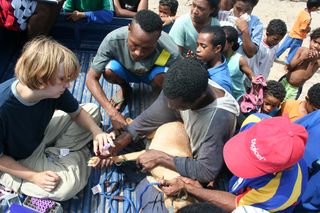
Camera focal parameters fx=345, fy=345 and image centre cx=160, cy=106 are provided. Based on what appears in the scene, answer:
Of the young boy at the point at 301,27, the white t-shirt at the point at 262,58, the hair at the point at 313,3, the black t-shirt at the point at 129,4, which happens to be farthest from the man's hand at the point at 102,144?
Result: the hair at the point at 313,3

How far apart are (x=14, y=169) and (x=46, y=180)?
22 centimetres

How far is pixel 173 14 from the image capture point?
454 cm

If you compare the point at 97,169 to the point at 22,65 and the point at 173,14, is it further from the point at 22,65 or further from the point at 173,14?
the point at 173,14

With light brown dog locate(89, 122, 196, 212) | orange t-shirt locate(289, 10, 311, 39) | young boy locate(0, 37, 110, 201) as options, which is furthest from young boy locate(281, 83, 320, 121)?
orange t-shirt locate(289, 10, 311, 39)

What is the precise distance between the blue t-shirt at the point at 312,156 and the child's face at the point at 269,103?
2.56 feet

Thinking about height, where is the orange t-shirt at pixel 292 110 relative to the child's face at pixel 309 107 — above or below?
below

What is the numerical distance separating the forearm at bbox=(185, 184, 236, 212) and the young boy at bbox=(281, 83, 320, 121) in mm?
1121

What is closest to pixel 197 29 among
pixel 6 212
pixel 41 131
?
pixel 41 131

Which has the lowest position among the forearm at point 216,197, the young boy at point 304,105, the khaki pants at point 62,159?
the khaki pants at point 62,159

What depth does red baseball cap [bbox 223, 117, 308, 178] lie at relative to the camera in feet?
5.65

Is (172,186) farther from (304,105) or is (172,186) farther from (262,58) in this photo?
(262,58)

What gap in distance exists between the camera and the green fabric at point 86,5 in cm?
388

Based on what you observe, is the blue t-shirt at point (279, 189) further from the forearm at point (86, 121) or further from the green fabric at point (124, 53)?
the green fabric at point (124, 53)

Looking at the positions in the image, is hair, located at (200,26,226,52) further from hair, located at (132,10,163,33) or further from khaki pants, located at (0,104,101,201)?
khaki pants, located at (0,104,101,201)
